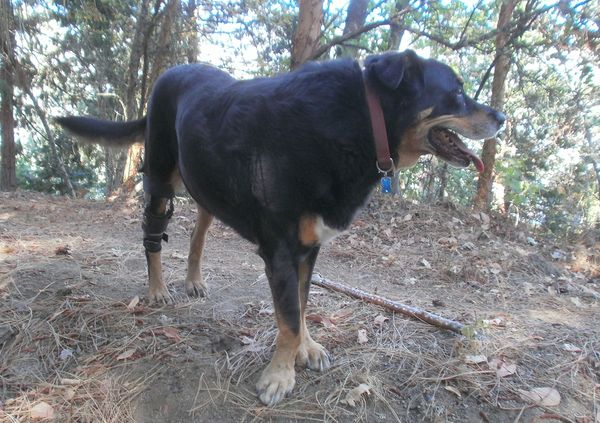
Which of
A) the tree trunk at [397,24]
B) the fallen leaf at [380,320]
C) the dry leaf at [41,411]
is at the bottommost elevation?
the dry leaf at [41,411]

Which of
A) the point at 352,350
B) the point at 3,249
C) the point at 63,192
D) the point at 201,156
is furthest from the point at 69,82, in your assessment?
the point at 352,350

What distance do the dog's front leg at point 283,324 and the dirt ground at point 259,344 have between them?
0.30 ft

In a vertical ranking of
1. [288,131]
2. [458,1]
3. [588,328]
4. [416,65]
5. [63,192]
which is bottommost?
[63,192]

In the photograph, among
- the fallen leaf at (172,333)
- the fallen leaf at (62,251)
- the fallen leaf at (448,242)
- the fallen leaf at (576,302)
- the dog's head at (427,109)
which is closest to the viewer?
the dog's head at (427,109)

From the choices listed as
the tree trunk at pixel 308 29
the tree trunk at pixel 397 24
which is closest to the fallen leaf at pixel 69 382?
the tree trunk at pixel 308 29

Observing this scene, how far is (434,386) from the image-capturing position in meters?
2.52

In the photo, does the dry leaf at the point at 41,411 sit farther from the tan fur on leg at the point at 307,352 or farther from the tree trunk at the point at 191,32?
the tree trunk at the point at 191,32

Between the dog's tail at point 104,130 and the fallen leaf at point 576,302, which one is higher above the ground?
the dog's tail at point 104,130

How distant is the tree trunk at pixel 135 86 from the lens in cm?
832

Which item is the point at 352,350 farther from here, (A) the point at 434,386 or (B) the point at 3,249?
(B) the point at 3,249

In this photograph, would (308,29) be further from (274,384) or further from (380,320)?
(274,384)

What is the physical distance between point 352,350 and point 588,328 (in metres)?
2.00

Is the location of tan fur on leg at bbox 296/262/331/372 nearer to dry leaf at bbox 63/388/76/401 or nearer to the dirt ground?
the dirt ground

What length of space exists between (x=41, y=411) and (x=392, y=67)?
8.24 feet
